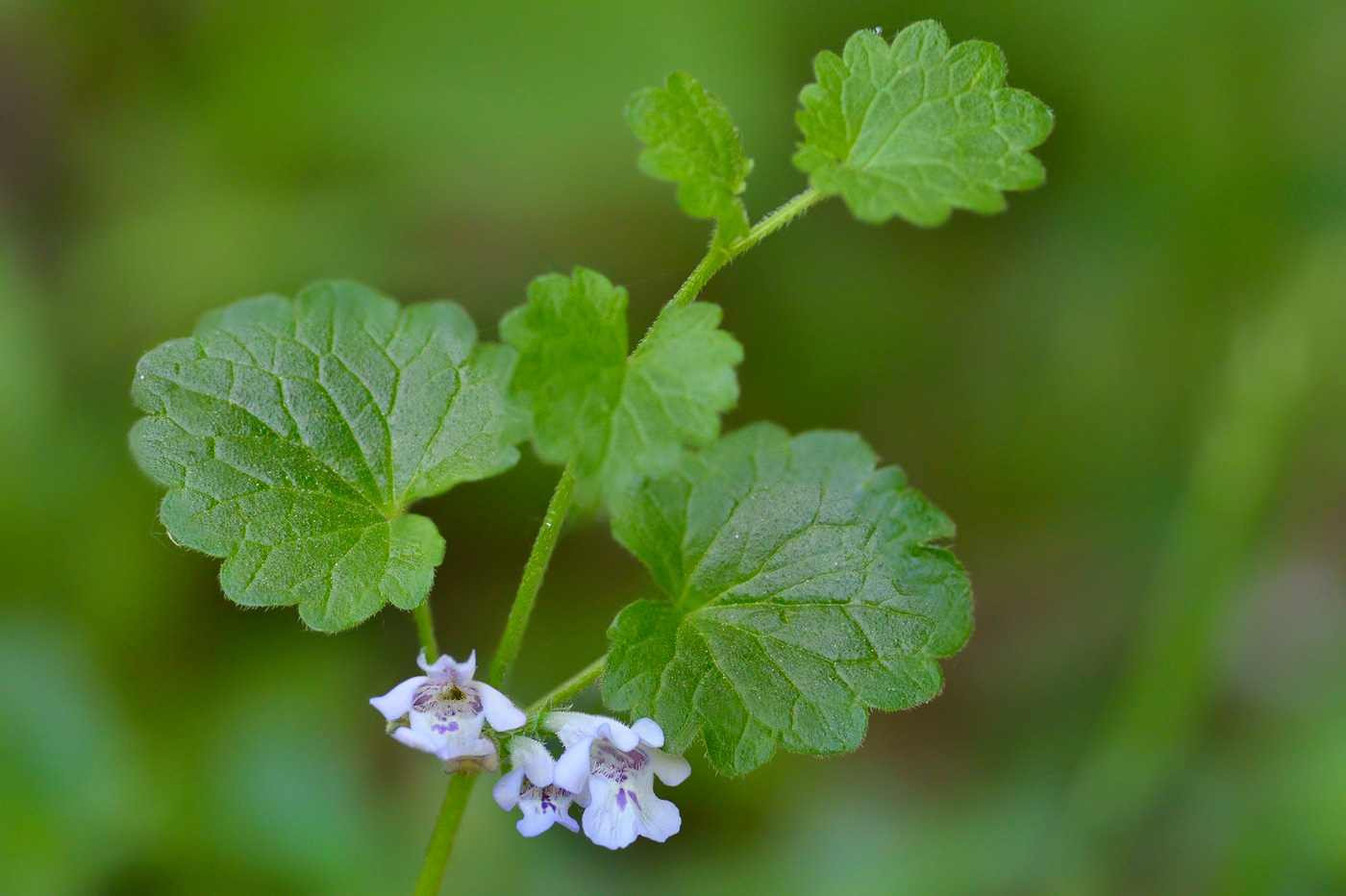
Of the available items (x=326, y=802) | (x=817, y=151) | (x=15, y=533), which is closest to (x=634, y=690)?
(x=817, y=151)

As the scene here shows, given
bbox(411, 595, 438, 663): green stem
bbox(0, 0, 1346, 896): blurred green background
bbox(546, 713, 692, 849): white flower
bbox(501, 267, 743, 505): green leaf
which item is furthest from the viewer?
bbox(0, 0, 1346, 896): blurred green background

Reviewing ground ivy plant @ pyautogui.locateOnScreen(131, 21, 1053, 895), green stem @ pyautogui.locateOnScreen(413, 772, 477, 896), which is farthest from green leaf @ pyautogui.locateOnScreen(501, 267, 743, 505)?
green stem @ pyautogui.locateOnScreen(413, 772, 477, 896)

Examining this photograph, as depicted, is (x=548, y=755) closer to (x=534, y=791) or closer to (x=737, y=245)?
(x=534, y=791)

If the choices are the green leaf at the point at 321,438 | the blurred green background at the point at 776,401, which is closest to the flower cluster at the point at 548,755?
the green leaf at the point at 321,438

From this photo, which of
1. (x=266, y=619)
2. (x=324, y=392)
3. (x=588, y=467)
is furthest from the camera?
(x=266, y=619)

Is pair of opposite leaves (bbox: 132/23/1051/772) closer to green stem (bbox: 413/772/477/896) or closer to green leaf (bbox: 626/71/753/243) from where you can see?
green leaf (bbox: 626/71/753/243)

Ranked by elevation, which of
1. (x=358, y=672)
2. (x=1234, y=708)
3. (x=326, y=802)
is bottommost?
(x=326, y=802)

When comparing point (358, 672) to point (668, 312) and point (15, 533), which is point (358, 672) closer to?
point (15, 533)
